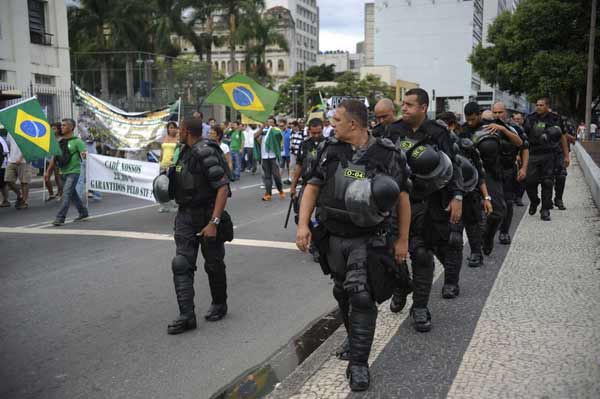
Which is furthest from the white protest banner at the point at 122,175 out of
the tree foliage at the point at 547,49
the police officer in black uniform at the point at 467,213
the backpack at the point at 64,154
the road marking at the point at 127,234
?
the tree foliage at the point at 547,49

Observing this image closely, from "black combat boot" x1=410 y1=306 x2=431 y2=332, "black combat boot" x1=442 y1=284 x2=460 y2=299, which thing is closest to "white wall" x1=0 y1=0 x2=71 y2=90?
"black combat boot" x1=442 y1=284 x2=460 y2=299

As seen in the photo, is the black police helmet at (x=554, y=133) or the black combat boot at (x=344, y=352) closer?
the black combat boot at (x=344, y=352)

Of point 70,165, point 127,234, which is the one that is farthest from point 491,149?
point 70,165

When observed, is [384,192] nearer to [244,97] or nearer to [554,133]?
[554,133]

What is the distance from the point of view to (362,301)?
3.49 m

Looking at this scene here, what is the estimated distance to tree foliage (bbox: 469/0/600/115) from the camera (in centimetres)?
3009

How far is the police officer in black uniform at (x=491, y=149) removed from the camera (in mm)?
6645

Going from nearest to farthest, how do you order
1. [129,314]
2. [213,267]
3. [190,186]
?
A: [190,186] < [213,267] < [129,314]

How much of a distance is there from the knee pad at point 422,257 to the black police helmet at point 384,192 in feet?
4.33

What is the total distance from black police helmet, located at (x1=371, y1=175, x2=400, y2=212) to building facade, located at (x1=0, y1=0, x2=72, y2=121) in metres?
21.2

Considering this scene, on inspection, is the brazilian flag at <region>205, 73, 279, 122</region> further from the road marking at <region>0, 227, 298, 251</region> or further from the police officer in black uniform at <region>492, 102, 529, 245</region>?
the police officer in black uniform at <region>492, 102, 529, 245</region>

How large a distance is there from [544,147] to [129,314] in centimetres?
706

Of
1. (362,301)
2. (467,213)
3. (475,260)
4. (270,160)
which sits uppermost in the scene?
(270,160)

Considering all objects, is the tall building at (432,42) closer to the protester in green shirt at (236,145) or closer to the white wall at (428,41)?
the white wall at (428,41)
